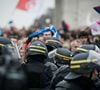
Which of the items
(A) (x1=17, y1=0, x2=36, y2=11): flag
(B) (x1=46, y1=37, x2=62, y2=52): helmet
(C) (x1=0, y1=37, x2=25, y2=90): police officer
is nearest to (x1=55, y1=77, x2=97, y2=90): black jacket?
(C) (x1=0, y1=37, x2=25, y2=90): police officer

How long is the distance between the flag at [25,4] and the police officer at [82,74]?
13.7 m

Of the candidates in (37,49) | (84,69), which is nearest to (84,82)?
(84,69)

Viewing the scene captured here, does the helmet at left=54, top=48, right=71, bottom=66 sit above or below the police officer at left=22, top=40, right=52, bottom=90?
below

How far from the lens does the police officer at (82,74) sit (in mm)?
5809

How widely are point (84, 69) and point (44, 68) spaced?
161cm

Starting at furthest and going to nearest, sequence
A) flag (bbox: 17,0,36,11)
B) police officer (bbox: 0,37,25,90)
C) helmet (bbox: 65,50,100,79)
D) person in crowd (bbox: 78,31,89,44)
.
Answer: flag (bbox: 17,0,36,11) < person in crowd (bbox: 78,31,89,44) < helmet (bbox: 65,50,100,79) < police officer (bbox: 0,37,25,90)

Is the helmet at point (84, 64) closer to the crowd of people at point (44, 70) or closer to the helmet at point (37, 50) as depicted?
the crowd of people at point (44, 70)

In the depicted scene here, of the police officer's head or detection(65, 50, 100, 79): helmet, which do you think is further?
the police officer's head

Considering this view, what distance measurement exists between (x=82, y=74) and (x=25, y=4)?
14.3m

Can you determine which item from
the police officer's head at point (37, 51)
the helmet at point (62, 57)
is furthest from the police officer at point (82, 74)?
the helmet at point (62, 57)

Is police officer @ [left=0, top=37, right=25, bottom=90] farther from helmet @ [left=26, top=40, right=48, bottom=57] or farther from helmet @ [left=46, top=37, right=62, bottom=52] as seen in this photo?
helmet @ [left=46, top=37, right=62, bottom=52]

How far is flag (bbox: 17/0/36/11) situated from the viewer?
65.0 ft

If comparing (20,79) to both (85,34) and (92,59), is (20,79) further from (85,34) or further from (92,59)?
(85,34)

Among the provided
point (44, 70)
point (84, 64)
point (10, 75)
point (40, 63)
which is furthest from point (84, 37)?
point (10, 75)
